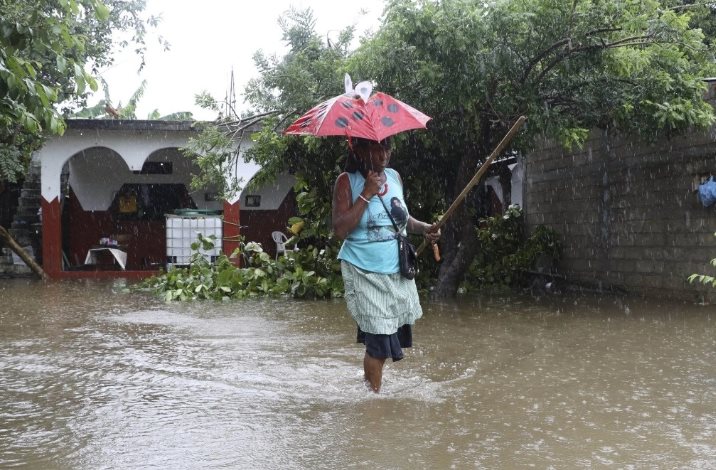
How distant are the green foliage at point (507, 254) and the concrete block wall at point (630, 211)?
0.29 meters

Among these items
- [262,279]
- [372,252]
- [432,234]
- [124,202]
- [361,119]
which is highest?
[124,202]

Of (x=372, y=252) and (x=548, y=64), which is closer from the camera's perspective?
(x=372, y=252)

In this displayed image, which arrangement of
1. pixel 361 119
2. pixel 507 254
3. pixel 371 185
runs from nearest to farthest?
pixel 371 185, pixel 361 119, pixel 507 254

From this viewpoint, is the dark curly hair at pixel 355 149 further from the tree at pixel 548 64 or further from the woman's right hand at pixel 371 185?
the tree at pixel 548 64

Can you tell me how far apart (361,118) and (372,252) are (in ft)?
2.48

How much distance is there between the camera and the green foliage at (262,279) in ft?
36.4

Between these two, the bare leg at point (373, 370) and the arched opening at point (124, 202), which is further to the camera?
the arched opening at point (124, 202)

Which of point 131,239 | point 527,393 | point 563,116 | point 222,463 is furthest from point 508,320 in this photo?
point 131,239

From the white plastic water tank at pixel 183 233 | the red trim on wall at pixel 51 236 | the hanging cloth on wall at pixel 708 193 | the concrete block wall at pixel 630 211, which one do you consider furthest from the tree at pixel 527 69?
the red trim on wall at pixel 51 236

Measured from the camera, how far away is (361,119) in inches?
170

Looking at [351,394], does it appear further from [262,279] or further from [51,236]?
[51,236]

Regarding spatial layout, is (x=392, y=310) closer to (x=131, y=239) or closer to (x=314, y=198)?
(x=314, y=198)

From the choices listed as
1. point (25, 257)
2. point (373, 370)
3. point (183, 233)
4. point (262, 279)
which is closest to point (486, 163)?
point (373, 370)

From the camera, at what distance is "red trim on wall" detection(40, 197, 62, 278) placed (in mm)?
15633
